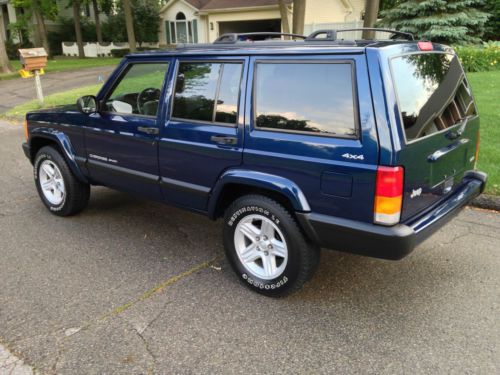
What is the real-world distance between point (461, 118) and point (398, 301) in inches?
58.7

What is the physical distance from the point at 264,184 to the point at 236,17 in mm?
25502

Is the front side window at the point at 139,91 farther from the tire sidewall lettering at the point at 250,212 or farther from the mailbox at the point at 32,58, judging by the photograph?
the mailbox at the point at 32,58

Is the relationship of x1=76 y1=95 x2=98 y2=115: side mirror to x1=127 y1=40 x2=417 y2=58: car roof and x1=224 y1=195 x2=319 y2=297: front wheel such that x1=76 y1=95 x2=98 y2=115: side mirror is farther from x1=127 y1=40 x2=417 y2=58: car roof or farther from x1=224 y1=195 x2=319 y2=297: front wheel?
x1=224 y1=195 x2=319 y2=297: front wheel

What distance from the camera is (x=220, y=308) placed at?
338 centimetres

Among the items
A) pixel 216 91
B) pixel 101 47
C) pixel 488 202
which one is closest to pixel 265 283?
pixel 216 91

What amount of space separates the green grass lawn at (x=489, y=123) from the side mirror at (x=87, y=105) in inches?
171

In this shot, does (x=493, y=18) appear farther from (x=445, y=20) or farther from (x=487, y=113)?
(x=487, y=113)

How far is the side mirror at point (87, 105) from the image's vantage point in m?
4.49

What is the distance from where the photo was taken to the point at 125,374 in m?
2.72

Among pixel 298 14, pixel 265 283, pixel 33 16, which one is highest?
pixel 33 16

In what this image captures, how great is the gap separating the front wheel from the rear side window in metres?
1.02

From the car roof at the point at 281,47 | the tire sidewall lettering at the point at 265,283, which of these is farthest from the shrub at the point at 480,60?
the tire sidewall lettering at the point at 265,283

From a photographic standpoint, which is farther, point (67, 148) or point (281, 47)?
point (67, 148)

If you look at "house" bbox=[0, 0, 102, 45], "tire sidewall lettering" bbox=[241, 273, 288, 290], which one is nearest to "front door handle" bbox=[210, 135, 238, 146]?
"tire sidewall lettering" bbox=[241, 273, 288, 290]
